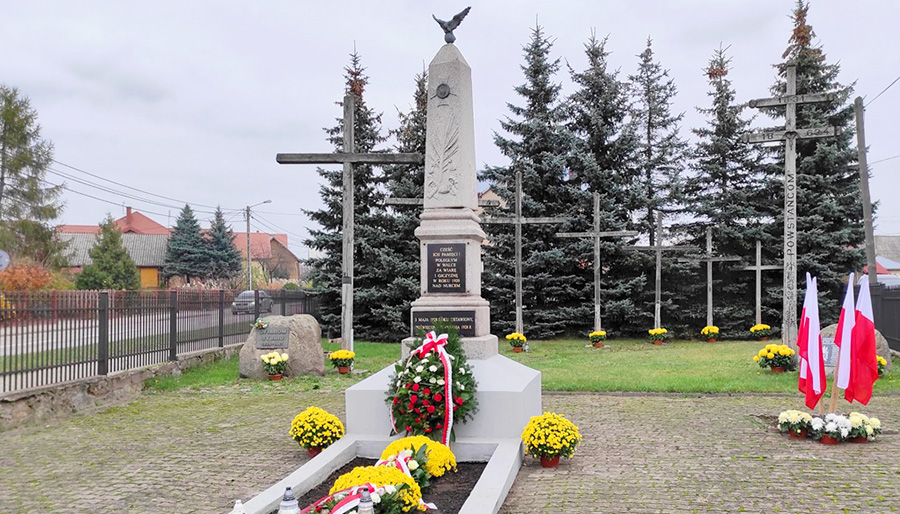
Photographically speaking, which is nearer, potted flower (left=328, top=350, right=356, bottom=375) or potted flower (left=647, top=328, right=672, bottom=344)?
potted flower (left=328, top=350, right=356, bottom=375)

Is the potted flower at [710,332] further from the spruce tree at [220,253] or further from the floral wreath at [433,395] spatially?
the spruce tree at [220,253]

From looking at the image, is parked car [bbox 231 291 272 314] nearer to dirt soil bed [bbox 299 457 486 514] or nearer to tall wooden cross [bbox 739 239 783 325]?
dirt soil bed [bbox 299 457 486 514]

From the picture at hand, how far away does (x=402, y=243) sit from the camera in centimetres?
2467

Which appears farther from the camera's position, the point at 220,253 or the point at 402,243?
the point at 220,253

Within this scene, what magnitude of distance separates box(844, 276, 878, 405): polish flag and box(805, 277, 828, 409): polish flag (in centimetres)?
31

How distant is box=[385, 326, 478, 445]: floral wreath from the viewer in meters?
6.75

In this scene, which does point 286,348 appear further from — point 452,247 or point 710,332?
point 710,332

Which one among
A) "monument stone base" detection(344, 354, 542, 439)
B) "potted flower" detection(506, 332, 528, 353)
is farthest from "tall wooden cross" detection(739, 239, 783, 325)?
"monument stone base" detection(344, 354, 542, 439)

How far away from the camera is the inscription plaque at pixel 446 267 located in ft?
27.0

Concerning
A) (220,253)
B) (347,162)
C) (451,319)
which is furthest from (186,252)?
(451,319)

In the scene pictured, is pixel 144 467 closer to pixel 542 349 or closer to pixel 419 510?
pixel 419 510

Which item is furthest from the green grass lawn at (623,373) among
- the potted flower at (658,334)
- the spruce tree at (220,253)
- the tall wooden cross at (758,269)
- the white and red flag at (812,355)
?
the spruce tree at (220,253)

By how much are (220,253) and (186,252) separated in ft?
8.82

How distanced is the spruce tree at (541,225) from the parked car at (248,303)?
8306 millimetres
